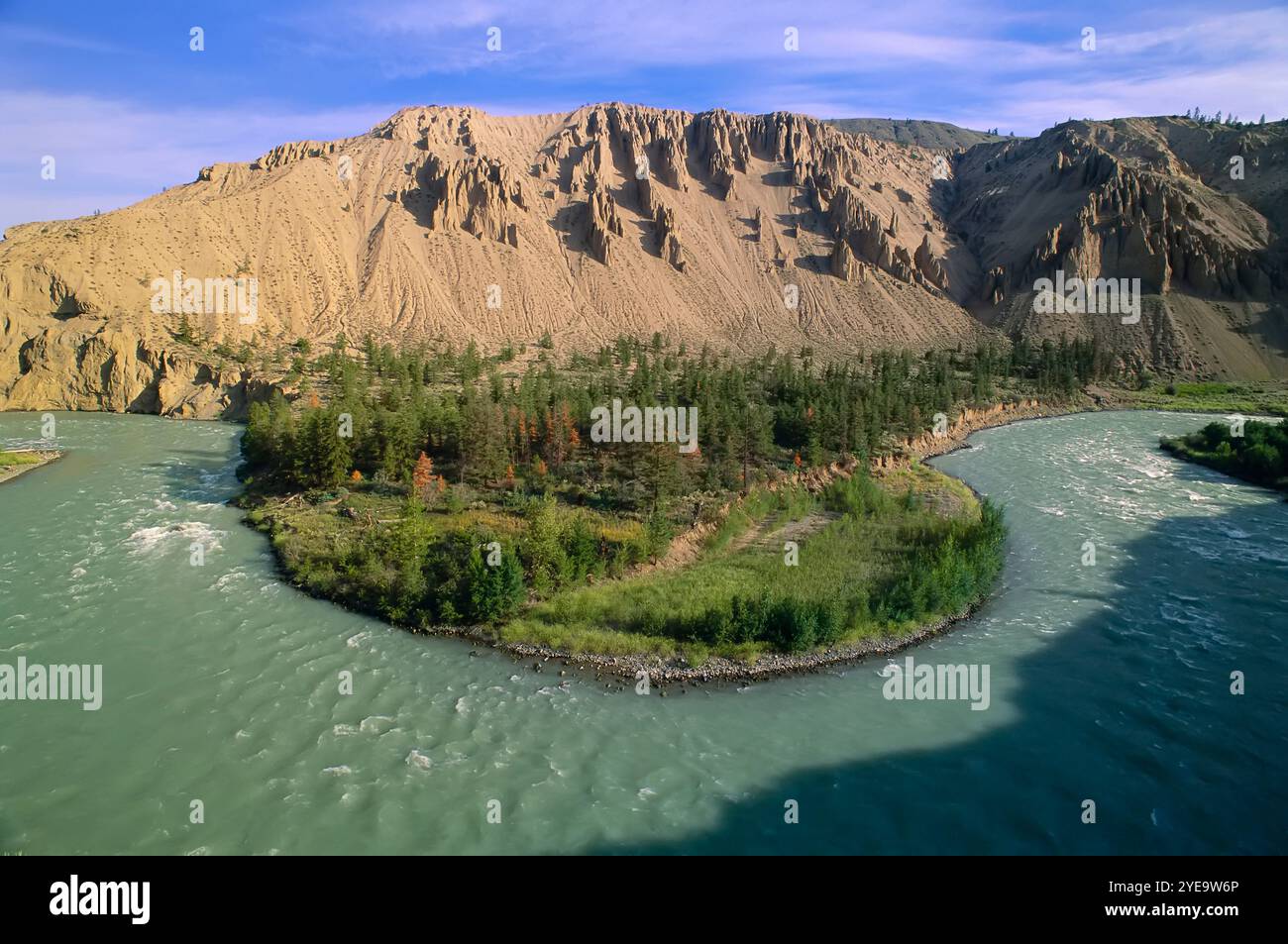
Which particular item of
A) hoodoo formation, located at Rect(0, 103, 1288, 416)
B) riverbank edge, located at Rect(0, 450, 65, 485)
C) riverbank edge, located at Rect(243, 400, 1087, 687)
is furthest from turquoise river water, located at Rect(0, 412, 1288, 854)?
hoodoo formation, located at Rect(0, 103, 1288, 416)

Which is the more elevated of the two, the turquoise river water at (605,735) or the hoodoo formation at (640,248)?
the hoodoo formation at (640,248)

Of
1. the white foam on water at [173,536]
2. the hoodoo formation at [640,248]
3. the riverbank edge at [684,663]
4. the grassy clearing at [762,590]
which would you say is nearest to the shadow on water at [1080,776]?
the riverbank edge at [684,663]

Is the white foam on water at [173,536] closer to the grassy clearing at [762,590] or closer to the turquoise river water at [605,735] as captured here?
the turquoise river water at [605,735]

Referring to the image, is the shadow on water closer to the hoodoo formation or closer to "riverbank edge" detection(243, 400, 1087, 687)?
"riverbank edge" detection(243, 400, 1087, 687)

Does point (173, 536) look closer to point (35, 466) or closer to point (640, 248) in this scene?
point (35, 466)

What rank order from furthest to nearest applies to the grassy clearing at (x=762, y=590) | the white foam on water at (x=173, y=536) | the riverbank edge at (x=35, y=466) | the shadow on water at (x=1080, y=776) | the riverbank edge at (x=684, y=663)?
1. the riverbank edge at (x=35, y=466)
2. the white foam on water at (x=173, y=536)
3. the grassy clearing at (x=762, y=590)
4. the riverbank edge at (x=684, y=663)
5. the shadow on water at (x=1080, y=776)
